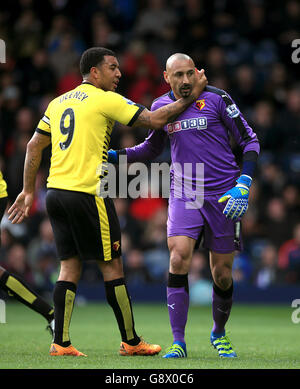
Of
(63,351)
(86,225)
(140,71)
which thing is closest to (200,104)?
(86,225)

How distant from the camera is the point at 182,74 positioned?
6512 millimetres

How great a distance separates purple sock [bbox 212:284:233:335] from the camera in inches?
270

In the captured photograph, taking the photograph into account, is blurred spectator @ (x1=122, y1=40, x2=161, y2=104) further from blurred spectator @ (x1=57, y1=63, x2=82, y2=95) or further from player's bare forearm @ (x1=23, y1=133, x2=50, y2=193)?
player's bare forearm @ (x1=23, y1=133, x2=50, y2=193)

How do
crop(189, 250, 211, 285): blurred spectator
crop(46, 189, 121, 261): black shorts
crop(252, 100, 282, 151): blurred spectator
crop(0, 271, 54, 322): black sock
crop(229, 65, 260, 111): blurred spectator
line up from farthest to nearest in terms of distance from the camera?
crop(229, 65, 260, 111): blurred spectator
crop(252, 100, 282, 151): blurred spectator
crop(189, 250, 211, 285): blurred spectator
crop(0, 271, 54, 322): black sock
crop(46, 189, 121, 261): black shorts

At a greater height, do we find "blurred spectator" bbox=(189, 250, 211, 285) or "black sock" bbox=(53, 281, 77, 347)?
"black sock" bbox=(53, 281, 77, 347)

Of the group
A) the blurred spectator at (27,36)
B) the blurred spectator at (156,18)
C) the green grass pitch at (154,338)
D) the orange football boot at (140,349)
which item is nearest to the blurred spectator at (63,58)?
the blurred spectator at (27,36)

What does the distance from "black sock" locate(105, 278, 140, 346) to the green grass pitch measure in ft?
0.64

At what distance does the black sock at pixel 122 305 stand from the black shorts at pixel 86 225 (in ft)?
0.73

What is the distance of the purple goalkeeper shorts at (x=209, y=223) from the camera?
653 cm

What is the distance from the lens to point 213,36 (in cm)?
1497

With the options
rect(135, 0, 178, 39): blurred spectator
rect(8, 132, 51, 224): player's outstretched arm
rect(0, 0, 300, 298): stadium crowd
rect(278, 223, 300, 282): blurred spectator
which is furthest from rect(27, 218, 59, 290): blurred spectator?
rect(8, 132, 51, 224): player's outstretched arm

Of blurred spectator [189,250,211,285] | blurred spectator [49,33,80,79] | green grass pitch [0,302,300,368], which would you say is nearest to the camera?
green grass pitch [0,302,300,368]

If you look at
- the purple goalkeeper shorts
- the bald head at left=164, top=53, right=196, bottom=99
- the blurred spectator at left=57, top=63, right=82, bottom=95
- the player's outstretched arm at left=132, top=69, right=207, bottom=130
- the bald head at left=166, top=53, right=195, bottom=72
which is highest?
the blurred spectator at left=57, top=63, right=82, bottom=95
